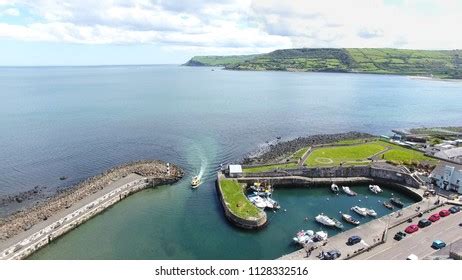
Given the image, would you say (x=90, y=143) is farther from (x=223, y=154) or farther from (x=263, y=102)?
(x=263, y=102)

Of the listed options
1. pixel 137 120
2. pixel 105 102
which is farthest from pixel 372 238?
pixel 105 102

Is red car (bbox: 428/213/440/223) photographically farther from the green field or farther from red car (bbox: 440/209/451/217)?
the green field

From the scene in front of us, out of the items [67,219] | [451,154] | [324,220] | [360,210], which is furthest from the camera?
[451,154]

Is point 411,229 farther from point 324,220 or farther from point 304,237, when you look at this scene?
point 304,237

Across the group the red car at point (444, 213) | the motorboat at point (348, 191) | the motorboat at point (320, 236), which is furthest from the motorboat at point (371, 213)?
the motorboat at point (320, 236)

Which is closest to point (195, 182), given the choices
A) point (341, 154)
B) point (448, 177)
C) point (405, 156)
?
point (341, 154)
